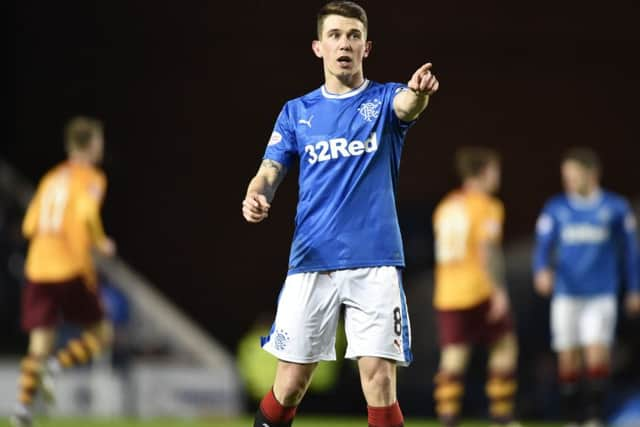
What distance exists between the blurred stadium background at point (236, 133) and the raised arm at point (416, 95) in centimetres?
743

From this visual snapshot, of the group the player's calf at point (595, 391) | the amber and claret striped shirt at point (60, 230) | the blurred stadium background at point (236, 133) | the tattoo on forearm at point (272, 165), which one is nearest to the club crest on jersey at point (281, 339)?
the tattoo on forearm at point (272, 165)

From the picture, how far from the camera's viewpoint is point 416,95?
4285 millimetres

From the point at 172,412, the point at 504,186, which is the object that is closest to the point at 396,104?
the point at 172,412

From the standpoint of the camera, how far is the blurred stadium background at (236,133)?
1224 centimetres

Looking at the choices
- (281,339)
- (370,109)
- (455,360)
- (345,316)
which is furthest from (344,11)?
(455,360)

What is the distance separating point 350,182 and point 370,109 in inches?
10.7

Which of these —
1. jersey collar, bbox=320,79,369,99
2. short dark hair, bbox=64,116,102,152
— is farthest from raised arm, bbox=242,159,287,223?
short dark hair, bbox=64,116,102,152

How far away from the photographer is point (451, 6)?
13.1m

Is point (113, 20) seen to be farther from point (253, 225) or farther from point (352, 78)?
point (352, 78)

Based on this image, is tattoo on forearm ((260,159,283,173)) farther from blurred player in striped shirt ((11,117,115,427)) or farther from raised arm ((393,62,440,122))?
blurred player in striped shirt ((11,117,115,427))

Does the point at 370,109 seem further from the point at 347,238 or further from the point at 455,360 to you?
the point at 455,360

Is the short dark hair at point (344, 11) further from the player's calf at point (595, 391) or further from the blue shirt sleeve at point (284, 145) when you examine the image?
the player's calf at point (595, 391)

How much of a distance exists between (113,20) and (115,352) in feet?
12.1

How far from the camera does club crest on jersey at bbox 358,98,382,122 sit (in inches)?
177
